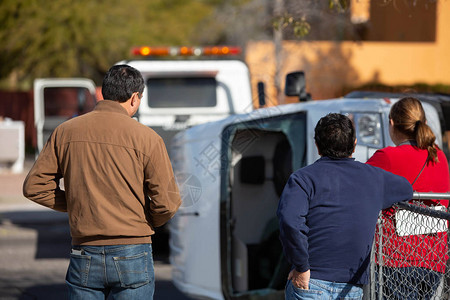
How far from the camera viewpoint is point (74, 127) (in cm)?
330

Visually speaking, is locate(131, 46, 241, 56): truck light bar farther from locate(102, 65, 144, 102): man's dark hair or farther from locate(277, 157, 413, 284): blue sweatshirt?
locate(277, 157, 413, 284): blue sweatshirt

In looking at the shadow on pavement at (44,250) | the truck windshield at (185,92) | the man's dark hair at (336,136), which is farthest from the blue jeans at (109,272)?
the truck windshield at (185,92)

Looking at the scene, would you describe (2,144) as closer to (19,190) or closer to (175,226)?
(19,190)

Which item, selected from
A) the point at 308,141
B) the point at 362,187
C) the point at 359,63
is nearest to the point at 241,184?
the point at 308,141

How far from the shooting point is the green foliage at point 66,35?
21.6 metres

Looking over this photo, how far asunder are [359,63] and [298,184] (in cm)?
1864

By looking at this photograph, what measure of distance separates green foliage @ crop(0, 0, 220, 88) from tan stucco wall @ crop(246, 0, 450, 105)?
5696mm

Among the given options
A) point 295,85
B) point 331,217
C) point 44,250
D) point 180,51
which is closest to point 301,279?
point 331,217

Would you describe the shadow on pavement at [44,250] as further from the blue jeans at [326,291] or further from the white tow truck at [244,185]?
the blue jeans at [326,291]

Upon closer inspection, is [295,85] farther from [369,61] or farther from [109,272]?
[369,61]

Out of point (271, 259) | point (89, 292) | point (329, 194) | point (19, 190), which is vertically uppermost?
point (329, 194)

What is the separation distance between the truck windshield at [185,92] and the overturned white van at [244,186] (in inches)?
144

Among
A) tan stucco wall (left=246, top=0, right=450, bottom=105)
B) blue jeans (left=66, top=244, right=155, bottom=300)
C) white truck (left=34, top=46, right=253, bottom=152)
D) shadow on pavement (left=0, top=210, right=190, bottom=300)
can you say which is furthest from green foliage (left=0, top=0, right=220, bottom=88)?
blue jeans (left=66, top=244, right=155, bottom=300)

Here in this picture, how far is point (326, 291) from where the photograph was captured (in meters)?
3.23
